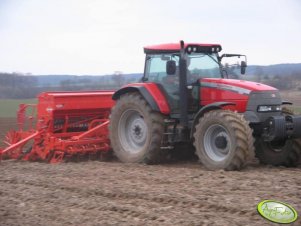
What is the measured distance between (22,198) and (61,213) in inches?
40.5

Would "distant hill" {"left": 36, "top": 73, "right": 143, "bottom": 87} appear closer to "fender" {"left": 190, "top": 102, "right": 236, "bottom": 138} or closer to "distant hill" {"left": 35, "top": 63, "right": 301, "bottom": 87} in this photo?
"distant hill" {"left": 35, "top": 63, "right": 301, "bottom": 87}

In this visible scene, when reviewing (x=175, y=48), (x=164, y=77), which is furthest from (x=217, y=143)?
(x=175, y=48)

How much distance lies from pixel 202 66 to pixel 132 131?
5.66ft

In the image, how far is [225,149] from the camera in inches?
320

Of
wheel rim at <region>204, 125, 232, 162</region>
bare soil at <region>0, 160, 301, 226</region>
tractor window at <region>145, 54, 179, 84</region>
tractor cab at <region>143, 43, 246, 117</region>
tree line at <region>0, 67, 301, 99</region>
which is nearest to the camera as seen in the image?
bare soil at <region>0, 160, 301, 226</region>

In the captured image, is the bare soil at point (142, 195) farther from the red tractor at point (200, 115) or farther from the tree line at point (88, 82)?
the tree line at point (88, 82)

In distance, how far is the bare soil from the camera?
17.5 ft

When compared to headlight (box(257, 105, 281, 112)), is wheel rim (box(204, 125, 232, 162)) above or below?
below

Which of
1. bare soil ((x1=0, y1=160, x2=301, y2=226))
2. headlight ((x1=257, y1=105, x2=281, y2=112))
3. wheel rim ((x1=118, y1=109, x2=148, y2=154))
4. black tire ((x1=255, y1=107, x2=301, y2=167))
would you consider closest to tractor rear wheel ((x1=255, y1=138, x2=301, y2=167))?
black tire ((x1=255, y1=107, x2=301, y2=167))

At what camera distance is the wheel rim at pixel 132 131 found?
31.4 ft

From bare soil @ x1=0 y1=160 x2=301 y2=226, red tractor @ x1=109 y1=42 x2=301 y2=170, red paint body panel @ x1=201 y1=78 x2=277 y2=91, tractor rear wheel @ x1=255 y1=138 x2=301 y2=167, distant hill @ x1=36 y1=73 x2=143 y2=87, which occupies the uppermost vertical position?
distant hill @ x1=36 y1=73 x2=143 y2=87


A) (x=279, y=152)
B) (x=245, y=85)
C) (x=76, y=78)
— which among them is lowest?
(x=279, y=152)

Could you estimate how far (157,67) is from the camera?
9.52 meters

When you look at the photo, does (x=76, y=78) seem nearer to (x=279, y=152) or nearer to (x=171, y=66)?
(x=171, y=66)
